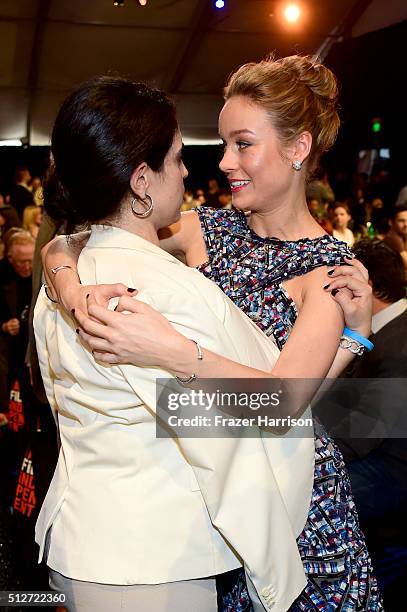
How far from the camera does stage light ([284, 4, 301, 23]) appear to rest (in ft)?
11.5

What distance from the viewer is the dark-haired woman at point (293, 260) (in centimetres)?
152

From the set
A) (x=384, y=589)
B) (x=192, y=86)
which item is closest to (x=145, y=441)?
(x=384, y=589)

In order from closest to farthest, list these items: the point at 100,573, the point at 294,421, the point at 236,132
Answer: the point at 100,573, the point at 294,421, the point at 236,132

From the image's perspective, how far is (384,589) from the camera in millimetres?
2623

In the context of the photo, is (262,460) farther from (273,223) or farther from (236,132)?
(236,132)

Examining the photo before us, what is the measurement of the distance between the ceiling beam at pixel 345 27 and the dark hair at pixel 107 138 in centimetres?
236

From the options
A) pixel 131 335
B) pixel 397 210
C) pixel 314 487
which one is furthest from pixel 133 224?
pixel 397 210

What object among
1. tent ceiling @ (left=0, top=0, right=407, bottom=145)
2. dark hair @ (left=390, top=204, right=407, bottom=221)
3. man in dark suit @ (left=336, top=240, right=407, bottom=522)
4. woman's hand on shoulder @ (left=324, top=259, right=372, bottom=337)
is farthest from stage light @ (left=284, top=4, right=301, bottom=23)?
woman's hand on shoulder @ (left=324, top=259, right=372, bottom=337)

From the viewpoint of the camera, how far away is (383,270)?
3.14 metres

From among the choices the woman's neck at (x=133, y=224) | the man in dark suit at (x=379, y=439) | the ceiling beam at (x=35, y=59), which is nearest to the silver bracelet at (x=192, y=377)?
the woman's neck at (x=133, y=224)

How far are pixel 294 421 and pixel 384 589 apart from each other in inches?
58.9

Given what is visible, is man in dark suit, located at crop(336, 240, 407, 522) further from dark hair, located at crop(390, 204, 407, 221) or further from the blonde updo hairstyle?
dark hair, located at crop(390, 204, 407, 221)

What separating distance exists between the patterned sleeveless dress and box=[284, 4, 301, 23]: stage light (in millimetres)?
2135

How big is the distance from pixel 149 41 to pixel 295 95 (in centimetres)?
192
